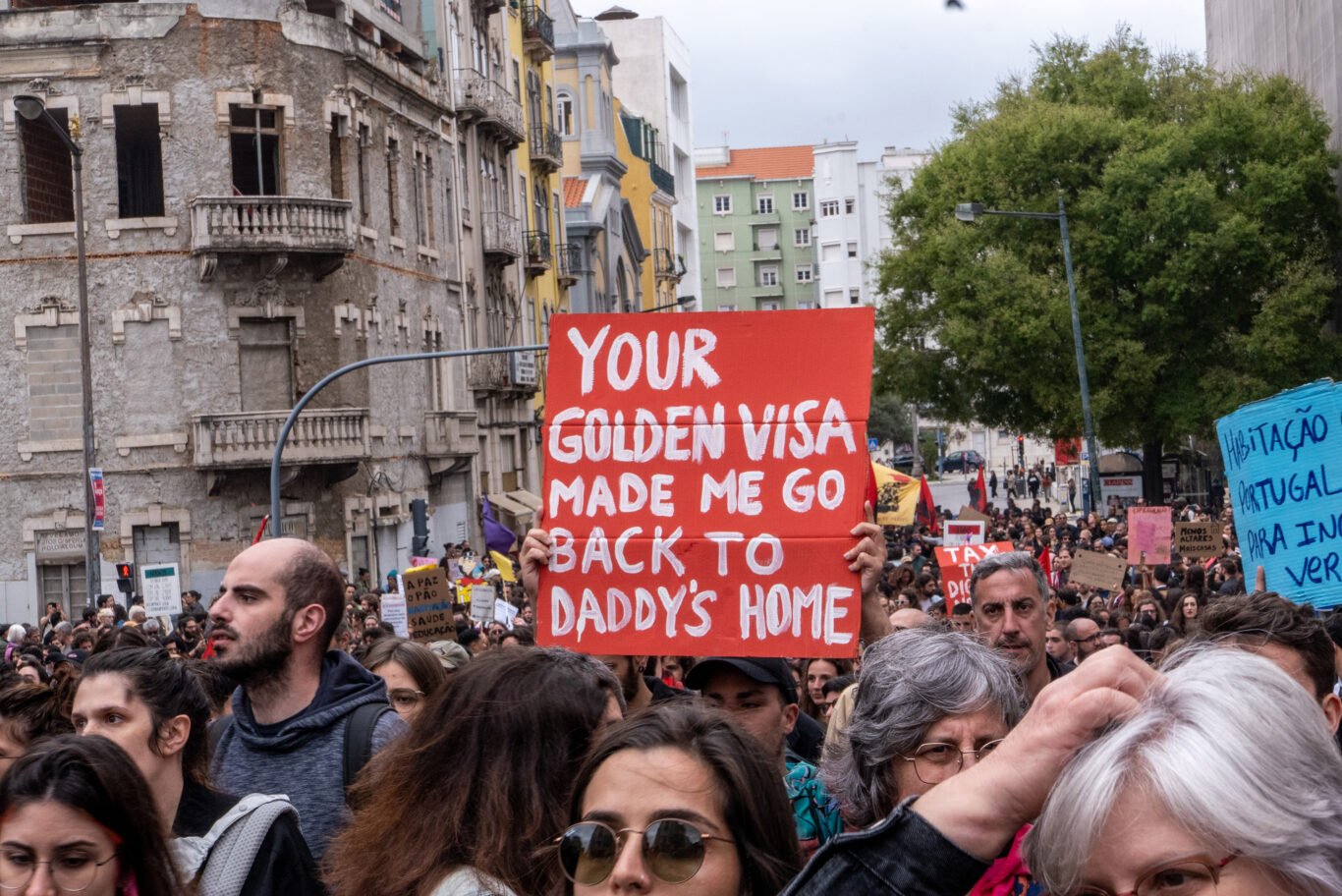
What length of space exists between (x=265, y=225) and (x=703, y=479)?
94.2ft

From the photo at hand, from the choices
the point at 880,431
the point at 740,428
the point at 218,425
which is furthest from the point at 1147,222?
the point at 880,431

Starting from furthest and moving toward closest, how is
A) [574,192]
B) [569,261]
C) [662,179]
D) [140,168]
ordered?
[662,179] → [574,192] → [569,261] → [140,168]

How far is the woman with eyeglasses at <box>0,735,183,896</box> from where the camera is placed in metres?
3.47

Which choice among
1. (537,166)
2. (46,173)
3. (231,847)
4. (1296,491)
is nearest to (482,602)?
(1296,491)

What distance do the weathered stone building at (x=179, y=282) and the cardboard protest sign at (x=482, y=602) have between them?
14.9 metres

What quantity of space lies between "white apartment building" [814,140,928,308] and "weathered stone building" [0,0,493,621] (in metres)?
87.7

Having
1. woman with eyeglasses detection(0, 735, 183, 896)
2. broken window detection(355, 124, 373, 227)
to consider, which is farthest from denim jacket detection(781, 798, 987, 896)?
broken window detection(355, 124, 373, 227)

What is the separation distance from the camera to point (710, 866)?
9.39ft

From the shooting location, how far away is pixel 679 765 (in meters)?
2.99

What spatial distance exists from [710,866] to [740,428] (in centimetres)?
321

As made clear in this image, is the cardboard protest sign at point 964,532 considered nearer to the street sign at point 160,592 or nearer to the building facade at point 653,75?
the street sign at point 160,592

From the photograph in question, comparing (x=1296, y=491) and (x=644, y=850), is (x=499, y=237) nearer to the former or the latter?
(x=1296, y=491)

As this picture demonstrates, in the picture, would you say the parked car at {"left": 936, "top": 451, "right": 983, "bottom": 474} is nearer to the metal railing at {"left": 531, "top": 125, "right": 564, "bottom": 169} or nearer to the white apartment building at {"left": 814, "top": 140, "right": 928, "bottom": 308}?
the white apartment building at {"left": 814, "top": 140, "right": 928, "bottom": 308}

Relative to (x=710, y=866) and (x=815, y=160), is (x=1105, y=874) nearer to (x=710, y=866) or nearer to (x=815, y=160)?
(x=710, y=866)
